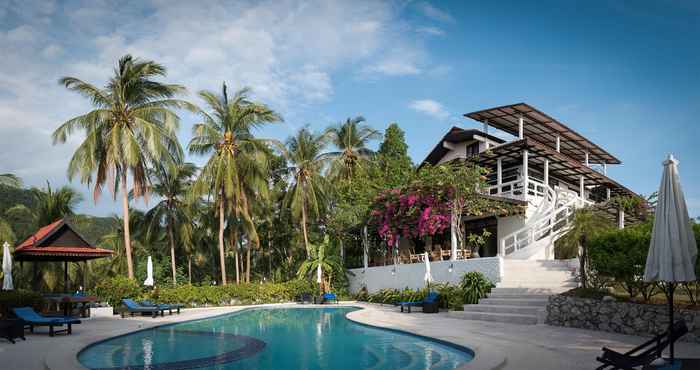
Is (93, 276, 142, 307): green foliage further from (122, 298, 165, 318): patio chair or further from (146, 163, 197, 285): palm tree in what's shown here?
(146, 163, 197, 285): palm tree

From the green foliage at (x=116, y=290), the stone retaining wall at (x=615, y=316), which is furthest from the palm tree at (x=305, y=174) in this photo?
the stone retaining wall at (x=615, y=316)

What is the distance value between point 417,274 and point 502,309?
7.54 m

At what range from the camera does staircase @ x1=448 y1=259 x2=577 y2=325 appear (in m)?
14.7

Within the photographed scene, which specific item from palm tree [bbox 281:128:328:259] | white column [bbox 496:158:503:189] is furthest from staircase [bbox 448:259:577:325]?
palm tree [bbox 281:128:328:259]

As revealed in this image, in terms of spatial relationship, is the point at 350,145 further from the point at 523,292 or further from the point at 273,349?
the point at 273,349

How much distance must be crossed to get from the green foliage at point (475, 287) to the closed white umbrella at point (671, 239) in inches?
393

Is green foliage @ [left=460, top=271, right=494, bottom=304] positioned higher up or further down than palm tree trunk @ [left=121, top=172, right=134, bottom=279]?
further down

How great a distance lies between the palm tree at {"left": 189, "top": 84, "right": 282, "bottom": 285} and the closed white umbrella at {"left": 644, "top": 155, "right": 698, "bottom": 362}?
22010 millimetres

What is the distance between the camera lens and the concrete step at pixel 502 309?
1463 centimetres

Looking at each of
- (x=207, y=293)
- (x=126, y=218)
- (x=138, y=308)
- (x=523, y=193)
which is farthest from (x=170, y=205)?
(x=523, y=193)

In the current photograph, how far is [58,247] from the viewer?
18.4m

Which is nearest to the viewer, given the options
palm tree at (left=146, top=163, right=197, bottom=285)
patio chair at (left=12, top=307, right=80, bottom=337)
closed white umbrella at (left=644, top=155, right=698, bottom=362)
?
closed white umbrella at (left=644, top=155, right=698, bottom=362)

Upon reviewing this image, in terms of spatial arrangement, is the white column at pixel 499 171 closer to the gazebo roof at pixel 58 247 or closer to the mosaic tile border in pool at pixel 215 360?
the mosaic tile border in pool at pixel 215 360

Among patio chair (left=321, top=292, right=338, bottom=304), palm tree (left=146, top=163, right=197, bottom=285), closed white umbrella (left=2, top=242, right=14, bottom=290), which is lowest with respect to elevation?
patio chair (left=321, top=292, right=338, bottom=304)
